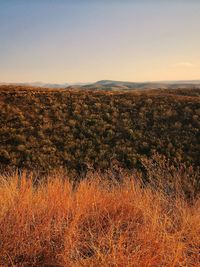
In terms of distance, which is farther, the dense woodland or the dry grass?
the dense woodland

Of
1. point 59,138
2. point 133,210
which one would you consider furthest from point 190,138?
point 133,210

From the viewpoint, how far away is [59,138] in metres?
15.3

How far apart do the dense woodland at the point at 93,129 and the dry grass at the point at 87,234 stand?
693 cm

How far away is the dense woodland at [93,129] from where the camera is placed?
1322cm

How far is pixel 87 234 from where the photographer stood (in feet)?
13.0

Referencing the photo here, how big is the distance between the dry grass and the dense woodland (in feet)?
22.7

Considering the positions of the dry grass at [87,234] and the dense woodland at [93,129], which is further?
the dense woodland at [93,129]

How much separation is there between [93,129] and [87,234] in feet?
42.2

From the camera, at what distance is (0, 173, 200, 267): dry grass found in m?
3.26

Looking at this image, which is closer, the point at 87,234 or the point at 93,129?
the point at 87,234

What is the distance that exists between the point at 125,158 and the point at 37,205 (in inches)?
370

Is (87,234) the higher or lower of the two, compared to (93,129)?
higher

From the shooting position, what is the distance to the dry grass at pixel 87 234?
10.7ft

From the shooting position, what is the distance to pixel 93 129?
16.7 meters
